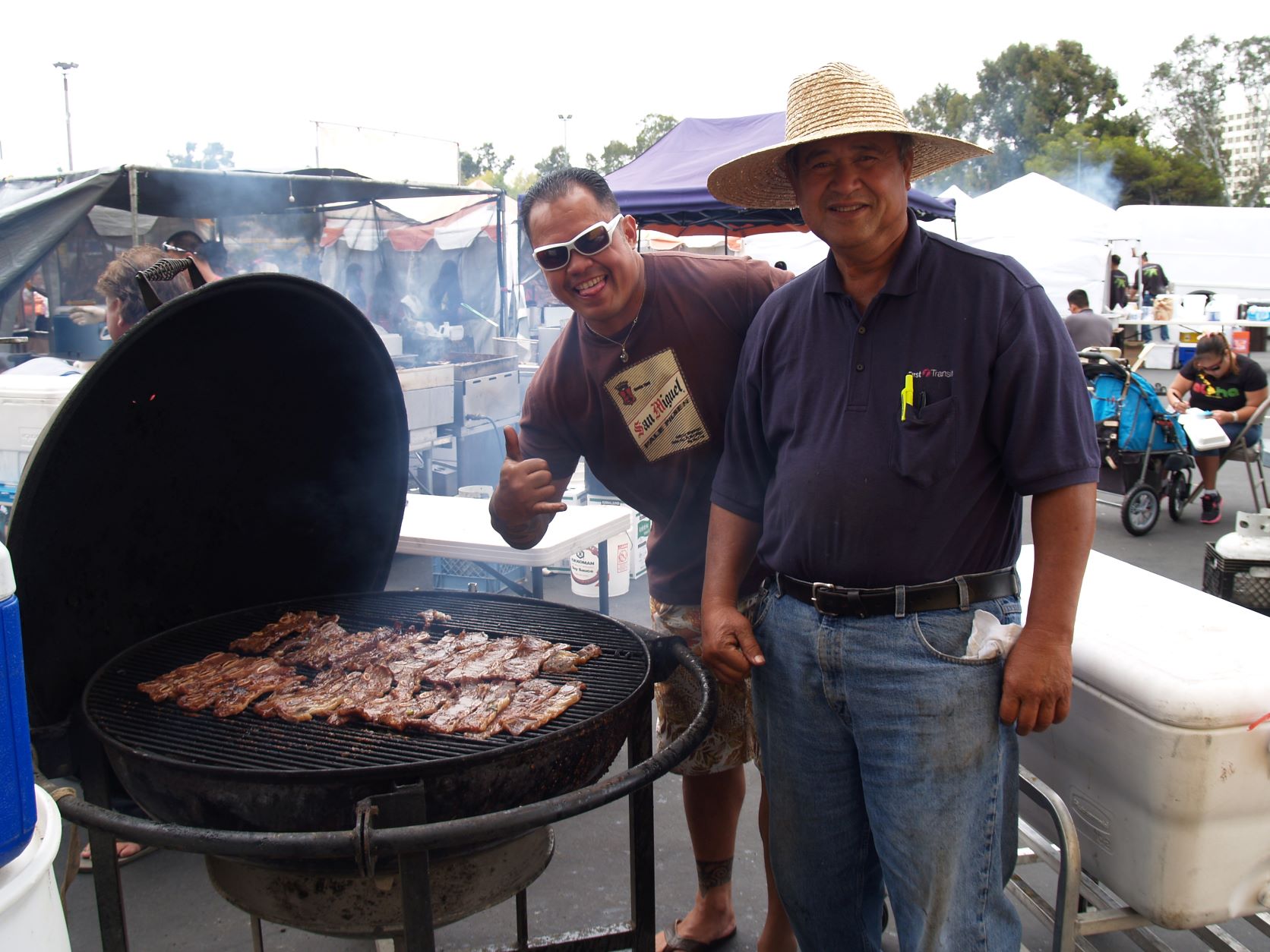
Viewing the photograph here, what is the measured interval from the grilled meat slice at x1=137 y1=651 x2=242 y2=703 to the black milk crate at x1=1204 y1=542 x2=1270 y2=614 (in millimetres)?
4655

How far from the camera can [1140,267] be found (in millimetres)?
22062

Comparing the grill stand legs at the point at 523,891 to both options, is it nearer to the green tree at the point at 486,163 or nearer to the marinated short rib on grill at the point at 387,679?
the marinated short rib on grill at the point at 387,679

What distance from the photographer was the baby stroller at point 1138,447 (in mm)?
7992

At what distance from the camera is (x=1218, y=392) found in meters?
8.74

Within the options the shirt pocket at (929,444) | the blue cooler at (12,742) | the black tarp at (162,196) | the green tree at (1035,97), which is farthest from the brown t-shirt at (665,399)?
the green tree at (1035,97)

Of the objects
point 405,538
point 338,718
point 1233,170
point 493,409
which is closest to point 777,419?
point 338,718

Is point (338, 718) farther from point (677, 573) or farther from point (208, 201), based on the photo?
point (208, 201)

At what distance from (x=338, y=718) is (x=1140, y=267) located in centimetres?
2444

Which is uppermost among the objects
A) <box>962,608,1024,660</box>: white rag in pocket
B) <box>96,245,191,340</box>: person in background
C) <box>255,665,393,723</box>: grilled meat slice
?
<box>96,245,191,340</box>: person in background

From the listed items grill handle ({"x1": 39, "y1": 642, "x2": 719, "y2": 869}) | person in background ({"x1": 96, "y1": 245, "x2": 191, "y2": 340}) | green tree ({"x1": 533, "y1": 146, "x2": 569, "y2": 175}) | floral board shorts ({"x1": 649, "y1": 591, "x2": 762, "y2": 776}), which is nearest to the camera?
grill handle ({"x1": 39, "y1": 642, "x2": 719, "y2": 869})

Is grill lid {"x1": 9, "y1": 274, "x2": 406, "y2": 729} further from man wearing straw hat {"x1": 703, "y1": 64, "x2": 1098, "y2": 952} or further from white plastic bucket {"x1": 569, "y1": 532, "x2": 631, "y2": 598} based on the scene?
white plastic bucket {"x1": 569, "y1": 532, "x2": 631, "y2": 598}

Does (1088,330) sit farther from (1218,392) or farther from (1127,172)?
(1127,172)

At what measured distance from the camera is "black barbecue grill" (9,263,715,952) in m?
1.75

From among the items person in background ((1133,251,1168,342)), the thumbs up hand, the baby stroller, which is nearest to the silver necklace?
the thumbs up hand
